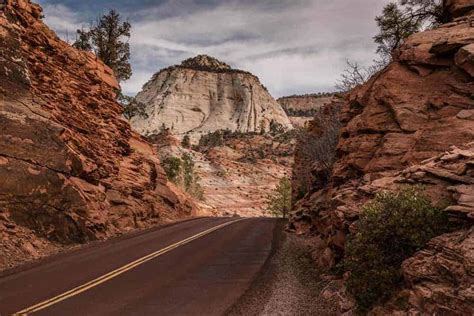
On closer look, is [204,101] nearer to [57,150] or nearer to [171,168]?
[171,168]

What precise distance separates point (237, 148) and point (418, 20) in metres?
93.2

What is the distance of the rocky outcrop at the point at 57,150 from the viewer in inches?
612

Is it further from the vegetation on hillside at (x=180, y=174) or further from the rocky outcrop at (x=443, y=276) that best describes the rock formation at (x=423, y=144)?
the vegetation on hillside at (x=180, y=174)

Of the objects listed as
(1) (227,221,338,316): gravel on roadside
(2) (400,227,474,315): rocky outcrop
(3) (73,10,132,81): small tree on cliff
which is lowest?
(1) (227,221,338,316): gravel on roadside

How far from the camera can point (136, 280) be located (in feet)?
35.4

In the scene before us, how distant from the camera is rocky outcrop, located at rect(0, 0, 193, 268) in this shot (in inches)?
612

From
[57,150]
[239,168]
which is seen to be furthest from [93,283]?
[239,168]

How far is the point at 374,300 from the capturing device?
673 centimetres

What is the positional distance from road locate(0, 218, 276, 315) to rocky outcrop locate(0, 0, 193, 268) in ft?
6.63

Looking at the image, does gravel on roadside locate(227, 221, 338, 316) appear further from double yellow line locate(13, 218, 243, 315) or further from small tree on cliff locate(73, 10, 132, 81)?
small tree on cliff locate(73, 10, 132, 81)

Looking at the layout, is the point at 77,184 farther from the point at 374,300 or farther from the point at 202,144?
the point at 202,144

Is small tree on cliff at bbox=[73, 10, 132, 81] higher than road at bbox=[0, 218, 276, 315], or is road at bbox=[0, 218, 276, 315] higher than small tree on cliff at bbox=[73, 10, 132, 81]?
small tree on cliff at bbox=[73, 10, 132, 81]

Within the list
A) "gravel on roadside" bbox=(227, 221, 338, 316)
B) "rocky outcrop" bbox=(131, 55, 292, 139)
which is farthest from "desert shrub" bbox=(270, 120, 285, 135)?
"gravel on roadside" bbox=(227, 221, 338, 316)

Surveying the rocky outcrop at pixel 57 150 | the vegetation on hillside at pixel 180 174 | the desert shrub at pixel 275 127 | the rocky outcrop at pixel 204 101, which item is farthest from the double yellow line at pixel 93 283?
the desert shrub at pixel 275 127
